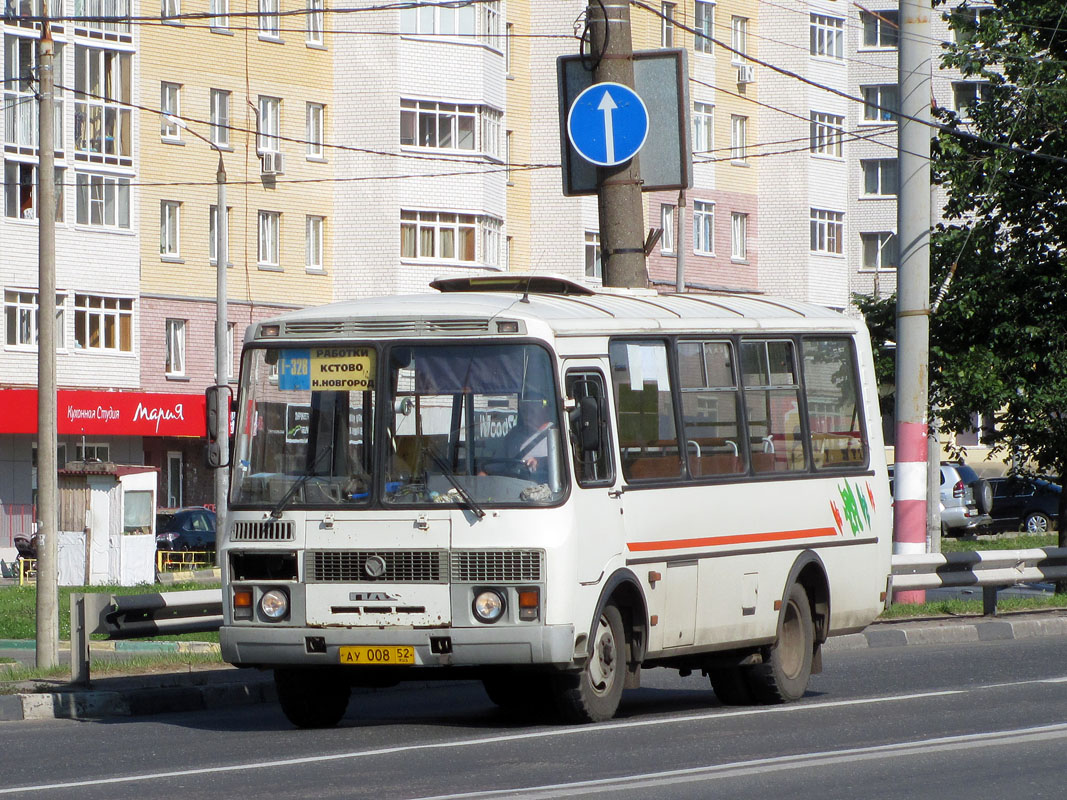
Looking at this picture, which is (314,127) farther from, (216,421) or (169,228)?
(216,421)

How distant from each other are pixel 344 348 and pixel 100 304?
38.9 meters

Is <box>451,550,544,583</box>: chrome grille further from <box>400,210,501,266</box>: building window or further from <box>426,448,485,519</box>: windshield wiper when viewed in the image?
<box>400,210,501,266</box>: building window

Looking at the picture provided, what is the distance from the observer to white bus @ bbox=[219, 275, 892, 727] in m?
11.5

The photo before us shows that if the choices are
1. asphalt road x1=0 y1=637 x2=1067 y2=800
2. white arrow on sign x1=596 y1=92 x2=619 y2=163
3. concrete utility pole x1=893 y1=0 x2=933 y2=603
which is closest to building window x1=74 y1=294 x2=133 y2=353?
concrete utility pole x1=893 y1=0 x2=933 y2=603

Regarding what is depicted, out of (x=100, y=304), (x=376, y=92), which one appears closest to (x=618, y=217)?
(x=100, y=304)

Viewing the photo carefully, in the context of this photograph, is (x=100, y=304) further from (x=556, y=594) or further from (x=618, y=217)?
(x=556, y=594)

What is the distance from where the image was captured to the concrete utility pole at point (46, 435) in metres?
15.8

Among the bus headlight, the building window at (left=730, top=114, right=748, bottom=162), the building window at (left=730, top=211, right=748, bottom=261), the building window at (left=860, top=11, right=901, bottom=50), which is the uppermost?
the building window at (left=860, top=11, right=901, bottom=50)

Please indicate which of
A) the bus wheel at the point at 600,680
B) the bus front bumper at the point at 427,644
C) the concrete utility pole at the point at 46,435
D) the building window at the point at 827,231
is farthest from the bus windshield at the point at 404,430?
the building window at the point at 827,231

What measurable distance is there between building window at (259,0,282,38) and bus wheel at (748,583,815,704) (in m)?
41.0

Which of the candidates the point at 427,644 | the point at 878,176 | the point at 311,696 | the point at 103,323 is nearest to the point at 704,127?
the point at 878,176

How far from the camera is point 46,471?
16188mm

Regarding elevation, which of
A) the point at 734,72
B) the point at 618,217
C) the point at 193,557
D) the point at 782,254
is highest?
the point at 734,72

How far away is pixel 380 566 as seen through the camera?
11617 millimetres
